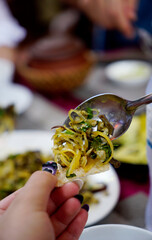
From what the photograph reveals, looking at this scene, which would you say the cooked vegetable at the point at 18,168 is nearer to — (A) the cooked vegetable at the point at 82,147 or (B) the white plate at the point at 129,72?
(A) the cooked vegetable at the point at 82,147

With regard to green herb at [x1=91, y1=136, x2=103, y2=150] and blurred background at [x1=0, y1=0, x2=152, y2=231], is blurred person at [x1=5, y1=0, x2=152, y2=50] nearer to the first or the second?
blurred background at [x1=0, y1=0, x2=152, y2=231]

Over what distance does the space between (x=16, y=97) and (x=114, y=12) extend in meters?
0.71

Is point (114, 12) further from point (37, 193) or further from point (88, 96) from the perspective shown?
point (37, 193)

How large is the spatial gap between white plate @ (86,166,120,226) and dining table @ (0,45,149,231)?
0.17ft

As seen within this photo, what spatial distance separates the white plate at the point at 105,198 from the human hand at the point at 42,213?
0.27 metres

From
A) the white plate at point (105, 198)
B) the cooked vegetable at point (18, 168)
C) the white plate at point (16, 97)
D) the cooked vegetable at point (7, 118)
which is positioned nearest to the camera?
the white plate at point (105, 198)

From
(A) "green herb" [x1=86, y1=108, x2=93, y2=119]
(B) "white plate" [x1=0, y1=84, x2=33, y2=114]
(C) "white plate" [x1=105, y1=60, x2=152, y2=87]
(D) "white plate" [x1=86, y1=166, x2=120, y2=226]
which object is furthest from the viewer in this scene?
(C) "white plate" [x1=105, y1=60, x2=152, y2=87]

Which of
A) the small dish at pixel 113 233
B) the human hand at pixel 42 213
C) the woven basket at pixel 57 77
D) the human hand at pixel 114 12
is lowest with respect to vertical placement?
the small dish at pixel 113 233

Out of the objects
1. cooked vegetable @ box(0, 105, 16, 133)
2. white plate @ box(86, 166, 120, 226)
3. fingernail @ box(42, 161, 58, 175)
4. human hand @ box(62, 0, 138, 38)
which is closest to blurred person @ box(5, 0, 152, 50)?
human hand @ box(62, 0, 138, 38)

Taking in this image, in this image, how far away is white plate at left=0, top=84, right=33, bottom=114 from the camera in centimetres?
157

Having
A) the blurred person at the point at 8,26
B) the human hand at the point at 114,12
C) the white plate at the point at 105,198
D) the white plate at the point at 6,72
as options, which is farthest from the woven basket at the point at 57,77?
the blurred person at the point at 8,26

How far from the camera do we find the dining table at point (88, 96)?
0.95 metres

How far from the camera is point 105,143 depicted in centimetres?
67

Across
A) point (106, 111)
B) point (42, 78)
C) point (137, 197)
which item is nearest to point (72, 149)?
point (106, 111)
